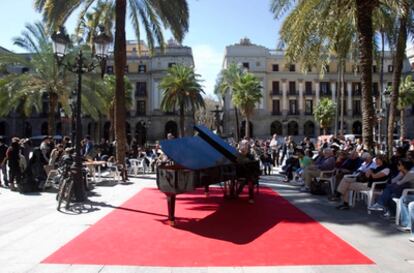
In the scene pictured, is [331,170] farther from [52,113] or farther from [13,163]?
[52,113]

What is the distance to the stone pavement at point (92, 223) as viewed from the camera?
5763 millimetres

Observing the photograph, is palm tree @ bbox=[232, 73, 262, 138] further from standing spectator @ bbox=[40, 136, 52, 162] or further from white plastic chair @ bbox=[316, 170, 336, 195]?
white plastic chair @ bbox=[316, 170, 336, 195]

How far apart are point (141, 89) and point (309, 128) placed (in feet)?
82.9

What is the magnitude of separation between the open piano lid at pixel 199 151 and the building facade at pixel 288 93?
5489cm

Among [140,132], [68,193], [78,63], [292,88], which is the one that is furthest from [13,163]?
[292,88]

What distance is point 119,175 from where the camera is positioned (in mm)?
16859

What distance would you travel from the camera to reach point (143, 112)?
218 ft

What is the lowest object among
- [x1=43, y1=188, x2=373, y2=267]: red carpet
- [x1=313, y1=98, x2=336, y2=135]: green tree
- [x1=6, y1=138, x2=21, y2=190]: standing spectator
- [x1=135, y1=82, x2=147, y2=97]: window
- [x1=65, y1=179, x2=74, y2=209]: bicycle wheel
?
[x1=43, y1=188, x2=373, y2=267]: red carpet

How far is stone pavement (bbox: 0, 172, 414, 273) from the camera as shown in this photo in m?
5.76

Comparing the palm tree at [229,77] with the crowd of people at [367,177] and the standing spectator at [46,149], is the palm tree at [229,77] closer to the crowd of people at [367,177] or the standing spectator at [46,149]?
the standing spectator at [46,149]

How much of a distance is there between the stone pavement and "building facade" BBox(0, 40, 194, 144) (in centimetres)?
5178

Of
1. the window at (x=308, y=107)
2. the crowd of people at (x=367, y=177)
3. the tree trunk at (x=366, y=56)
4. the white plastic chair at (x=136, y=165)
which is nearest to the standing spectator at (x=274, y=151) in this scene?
the white plastic chair at (x=136, y=165)

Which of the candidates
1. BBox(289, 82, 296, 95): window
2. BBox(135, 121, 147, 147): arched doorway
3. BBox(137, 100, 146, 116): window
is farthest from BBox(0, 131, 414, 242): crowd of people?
BBox(289, 82, 296, 95): window

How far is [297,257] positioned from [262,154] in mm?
14299
